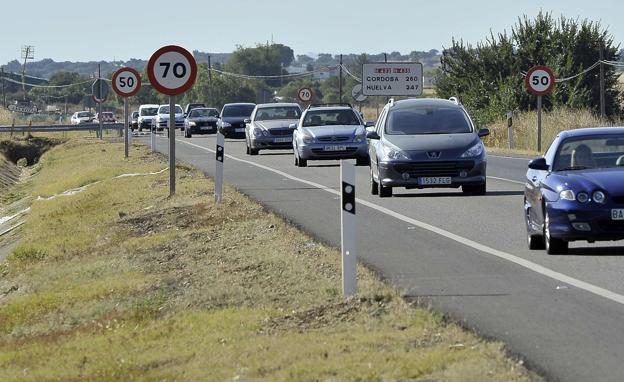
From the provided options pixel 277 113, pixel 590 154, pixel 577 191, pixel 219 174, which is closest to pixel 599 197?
pixel 577 191

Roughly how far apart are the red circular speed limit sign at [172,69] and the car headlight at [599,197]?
9847mm

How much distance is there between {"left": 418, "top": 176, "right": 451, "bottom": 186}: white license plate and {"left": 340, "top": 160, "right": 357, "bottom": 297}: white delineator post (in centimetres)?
1191

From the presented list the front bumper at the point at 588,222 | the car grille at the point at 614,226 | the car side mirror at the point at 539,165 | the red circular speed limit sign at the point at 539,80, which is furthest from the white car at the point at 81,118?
the car grille at the point at 614,226

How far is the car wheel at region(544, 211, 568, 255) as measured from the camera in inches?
590

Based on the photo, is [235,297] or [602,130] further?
[602,130]

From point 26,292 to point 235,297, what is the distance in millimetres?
4522

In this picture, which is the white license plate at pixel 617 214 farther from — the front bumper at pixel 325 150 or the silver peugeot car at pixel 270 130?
the silver peugeot car at pixel 270 130

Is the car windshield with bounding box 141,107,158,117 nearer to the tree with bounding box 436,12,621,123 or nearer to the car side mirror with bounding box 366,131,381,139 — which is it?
the tree with bounding box 436,12,621,123

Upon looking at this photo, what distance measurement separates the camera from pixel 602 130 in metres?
16.0

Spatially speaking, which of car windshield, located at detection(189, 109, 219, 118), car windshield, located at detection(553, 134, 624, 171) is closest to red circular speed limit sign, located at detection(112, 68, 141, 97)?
Result: car windshield, located at detection(553, 134, 624, 171)

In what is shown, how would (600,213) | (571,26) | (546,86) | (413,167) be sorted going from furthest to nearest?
(571,26), (546,86), (413,167), (600,213)

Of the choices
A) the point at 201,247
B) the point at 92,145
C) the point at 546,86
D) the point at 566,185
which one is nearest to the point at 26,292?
the point at 201,247

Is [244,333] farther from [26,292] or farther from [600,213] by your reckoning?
[26,292]

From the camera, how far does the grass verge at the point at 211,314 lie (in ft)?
29.7
